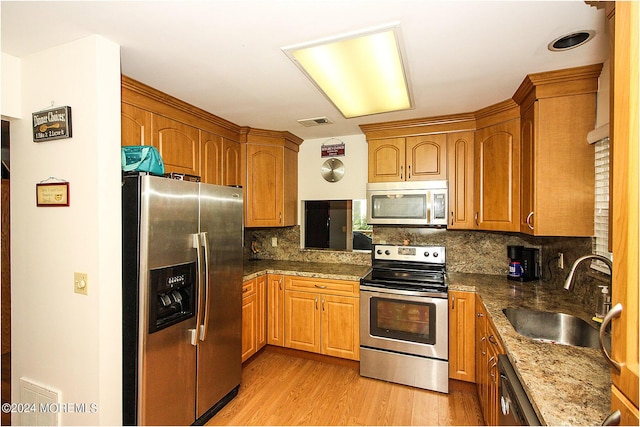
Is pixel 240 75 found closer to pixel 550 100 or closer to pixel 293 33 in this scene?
pixel 293 33

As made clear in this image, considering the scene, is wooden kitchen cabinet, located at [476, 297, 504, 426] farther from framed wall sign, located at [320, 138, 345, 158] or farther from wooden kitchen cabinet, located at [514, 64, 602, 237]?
framed wall sign, located at [320, 138, 345, 158]

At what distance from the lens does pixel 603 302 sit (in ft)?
5.26

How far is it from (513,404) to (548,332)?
0.84 meters

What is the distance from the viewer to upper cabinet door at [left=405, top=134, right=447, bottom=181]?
9.27ft

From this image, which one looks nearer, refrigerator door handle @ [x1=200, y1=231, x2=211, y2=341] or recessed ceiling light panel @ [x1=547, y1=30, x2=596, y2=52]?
recessed ceiling light panel @ [x1=547, y1=30, x2=596, y2=52]

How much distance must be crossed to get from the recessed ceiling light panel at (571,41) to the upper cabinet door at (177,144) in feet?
8.13

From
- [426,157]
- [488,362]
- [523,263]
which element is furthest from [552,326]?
[426,157]

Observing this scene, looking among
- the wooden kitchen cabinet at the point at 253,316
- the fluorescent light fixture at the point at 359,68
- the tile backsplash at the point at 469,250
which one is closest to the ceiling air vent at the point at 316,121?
the fluorescent light fixture at the point at 359,68

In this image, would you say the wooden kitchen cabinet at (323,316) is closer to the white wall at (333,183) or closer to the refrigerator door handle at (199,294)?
the white wall at (333,183)

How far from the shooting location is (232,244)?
2.28 metres

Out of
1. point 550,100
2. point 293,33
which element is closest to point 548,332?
point 550,100

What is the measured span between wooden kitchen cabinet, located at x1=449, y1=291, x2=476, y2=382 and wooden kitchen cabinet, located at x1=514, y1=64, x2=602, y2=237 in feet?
2.54

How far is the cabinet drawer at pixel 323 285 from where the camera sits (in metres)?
2.82

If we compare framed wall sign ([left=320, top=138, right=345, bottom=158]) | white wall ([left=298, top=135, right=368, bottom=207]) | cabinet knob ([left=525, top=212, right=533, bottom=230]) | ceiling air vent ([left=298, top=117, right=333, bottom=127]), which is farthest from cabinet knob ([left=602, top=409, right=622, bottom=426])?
framed wall sign ([left=320, top=138, right=345, bottom=158])
